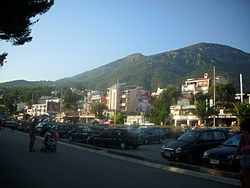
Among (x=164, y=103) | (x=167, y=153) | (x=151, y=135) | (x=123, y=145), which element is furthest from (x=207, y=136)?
(x=164, y=103)

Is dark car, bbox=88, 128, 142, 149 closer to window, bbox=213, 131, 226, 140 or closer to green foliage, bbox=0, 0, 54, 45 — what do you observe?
window, bbox=213, 131, 226, 140

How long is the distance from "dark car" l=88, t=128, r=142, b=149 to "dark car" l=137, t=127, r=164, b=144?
572 centimetres

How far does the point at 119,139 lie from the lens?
61.6 feet

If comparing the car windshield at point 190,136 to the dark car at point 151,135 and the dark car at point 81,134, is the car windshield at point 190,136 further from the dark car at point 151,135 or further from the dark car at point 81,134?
the dark car at point 81,134

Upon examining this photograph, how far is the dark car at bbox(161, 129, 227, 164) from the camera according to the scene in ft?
38.8

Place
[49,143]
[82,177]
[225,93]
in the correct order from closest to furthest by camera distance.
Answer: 1. [82,177]
2. [49,143]
3. [225,93]

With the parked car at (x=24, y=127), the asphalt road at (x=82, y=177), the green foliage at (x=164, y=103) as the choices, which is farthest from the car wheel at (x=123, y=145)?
the green foliage at (x=164, y=103)

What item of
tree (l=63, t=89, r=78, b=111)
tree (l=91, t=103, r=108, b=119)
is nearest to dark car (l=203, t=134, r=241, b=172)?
tree (l=63, t=89, r=78, b=111)

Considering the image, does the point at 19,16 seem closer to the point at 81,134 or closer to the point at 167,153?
the point at 167,153

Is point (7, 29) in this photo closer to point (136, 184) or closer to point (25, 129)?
point (136, 184)

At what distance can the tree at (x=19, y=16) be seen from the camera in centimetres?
992

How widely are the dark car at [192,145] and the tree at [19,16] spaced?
899cm

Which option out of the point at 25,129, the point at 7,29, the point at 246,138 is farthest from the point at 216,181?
the point at 25,129

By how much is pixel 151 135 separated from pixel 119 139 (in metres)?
7.66
